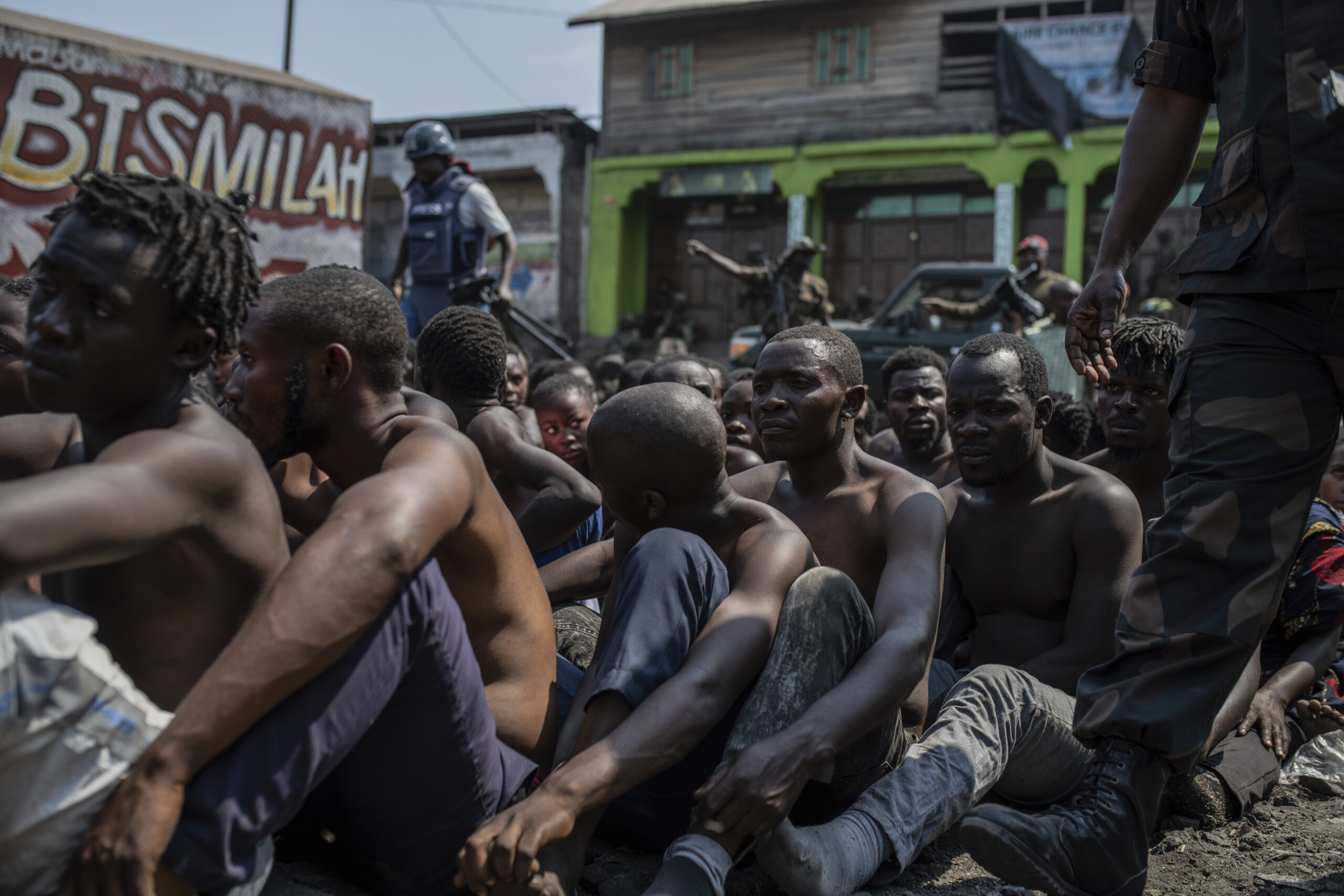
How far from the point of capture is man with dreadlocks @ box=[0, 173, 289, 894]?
1.41m

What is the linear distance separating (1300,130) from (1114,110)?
16.5 metres

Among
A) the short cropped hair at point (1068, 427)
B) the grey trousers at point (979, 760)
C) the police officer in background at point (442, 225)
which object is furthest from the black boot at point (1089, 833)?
the police officer in background at point (442, 225)

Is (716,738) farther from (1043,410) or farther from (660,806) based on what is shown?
(1043,410)

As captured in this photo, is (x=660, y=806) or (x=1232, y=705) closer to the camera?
(x=660, y=806)

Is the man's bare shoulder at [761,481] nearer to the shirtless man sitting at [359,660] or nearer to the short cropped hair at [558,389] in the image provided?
the shirtless man sitting at [359,660]

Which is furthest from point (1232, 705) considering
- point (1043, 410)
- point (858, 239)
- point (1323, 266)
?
point (858, 239)

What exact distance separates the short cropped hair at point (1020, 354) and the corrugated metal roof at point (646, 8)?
1738 cm

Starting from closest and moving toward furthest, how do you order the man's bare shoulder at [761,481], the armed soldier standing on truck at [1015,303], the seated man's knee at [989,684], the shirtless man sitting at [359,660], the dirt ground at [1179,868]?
the shirtless man sitting at [359,660]
the dirt ground at [1179,868]
the seated man's knee at [989,684]
the man's bare shoulder at [761,481]
the armed soldier standing on truck at [1015,303]

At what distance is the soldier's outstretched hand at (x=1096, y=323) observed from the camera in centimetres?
245

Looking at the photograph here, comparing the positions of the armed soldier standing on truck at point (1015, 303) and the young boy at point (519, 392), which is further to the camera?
the armed soldier standing on truck at point (1015, 303)

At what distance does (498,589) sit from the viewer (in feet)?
7.10

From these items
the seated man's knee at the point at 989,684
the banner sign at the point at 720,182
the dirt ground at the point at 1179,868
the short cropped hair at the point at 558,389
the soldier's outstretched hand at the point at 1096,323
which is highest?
the banner sign at the point at 720,182

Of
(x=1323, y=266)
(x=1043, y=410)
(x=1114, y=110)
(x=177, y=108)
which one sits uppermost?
(x=1114, y=110)

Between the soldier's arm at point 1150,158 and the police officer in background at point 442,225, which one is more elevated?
the police officer in background at point 442,225
